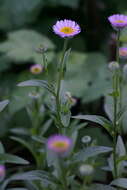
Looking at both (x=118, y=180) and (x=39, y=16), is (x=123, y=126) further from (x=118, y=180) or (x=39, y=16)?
(x=39, y=16)

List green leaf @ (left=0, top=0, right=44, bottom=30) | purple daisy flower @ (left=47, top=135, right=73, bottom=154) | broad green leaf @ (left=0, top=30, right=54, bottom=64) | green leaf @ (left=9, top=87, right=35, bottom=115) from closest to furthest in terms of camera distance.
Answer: purple daisy flower @ (left=47, top=135, right=73, bottom=154), green leaf @ (left=9, top=87, right=35, bottom=115), broad green leaf @ (left=0, top=30, right=54, bottom=64), green leaf @ (left=0, top=0, right=44, bottom=30)

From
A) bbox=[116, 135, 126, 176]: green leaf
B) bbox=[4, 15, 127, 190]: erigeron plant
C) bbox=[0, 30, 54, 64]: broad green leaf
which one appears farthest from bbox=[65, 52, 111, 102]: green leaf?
bbox=[4, 15, 127, 190]: erigeron plant

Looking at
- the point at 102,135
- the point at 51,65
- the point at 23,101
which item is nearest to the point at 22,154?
the point at 23,101

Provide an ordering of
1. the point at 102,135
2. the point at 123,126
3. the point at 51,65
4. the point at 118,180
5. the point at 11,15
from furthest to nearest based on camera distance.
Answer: the point at 11,15, the point at 51,65, the point at 102,135, the point at 123,126, the point at 118,180

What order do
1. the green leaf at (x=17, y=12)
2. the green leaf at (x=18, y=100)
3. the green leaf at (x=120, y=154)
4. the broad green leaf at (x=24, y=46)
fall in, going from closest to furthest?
the green leaf at (x=120, y=154) → the green leaf at (x=18, y=100) → the broad green leaf at (x=24, y=46) → the green leaf at (x=17, y=12)

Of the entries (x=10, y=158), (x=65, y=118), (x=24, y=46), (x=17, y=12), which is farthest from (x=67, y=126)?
(x=17, y=12)

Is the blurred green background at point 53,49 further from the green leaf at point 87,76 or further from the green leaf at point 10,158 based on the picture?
the green leaf at point 10,158

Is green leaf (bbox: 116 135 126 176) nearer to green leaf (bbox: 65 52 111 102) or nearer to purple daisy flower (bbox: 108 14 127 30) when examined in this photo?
purple daisy flower (bbox: 108 14 127 30)

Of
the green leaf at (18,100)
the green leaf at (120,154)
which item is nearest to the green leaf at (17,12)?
the green leaf at (18,100)

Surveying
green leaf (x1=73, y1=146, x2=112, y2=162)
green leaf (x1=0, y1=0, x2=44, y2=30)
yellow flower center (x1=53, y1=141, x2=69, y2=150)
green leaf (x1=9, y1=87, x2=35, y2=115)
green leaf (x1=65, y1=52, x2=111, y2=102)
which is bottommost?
green leaf (x1=9, y1=87, x2=35, y2=115)
